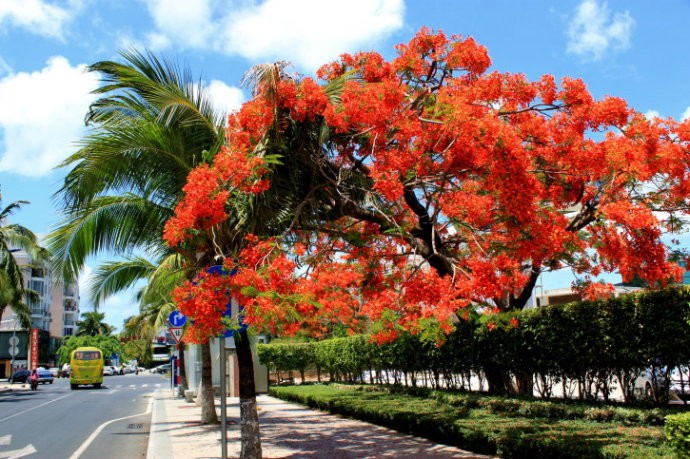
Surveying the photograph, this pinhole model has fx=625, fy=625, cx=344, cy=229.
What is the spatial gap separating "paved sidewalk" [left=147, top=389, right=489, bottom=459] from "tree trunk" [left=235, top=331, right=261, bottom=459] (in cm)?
167

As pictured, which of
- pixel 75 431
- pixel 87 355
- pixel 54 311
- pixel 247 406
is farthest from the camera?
pixel 54 311

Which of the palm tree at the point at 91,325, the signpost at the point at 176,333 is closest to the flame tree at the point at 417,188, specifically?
the signpost at the point at 176,333

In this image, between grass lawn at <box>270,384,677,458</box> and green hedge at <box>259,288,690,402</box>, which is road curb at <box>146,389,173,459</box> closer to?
grass lawn at <box>270,384,677,458</box>

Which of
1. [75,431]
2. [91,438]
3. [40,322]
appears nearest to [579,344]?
[91,438]

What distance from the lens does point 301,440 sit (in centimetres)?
1185

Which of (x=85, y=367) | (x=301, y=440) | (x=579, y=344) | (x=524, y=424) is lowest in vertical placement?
(x=301, y=440)

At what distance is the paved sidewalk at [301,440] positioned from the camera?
9898 millimetres

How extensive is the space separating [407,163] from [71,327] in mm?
124666

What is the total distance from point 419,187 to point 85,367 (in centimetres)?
3812

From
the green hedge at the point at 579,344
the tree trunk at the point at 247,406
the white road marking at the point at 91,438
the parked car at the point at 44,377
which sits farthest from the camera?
the parked car at the point at 44,377

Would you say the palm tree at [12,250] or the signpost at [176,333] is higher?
the palm tree at [12,250]

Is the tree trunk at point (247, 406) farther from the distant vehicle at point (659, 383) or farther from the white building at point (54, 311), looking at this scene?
the white building at point (54, 311)

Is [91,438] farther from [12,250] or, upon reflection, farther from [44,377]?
[44,377]

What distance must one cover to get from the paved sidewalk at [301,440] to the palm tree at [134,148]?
3.35 metres
